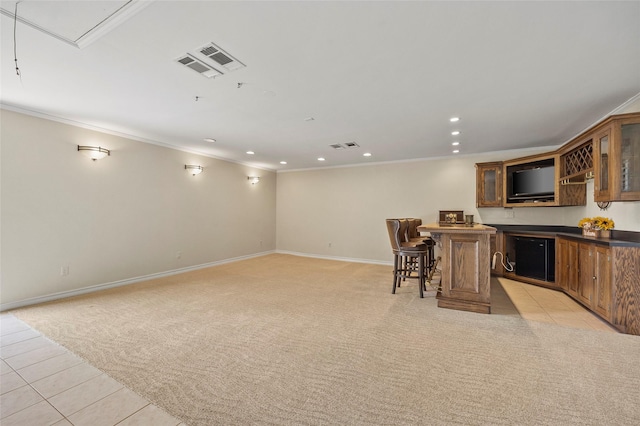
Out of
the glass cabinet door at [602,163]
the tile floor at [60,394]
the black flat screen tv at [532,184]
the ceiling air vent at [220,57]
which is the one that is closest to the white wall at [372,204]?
the black flat screen tv at [532,184]

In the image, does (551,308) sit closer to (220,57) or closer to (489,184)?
(489,184)

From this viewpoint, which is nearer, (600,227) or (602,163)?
(602,163)

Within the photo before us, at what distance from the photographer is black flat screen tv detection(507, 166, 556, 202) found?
460 centimetres

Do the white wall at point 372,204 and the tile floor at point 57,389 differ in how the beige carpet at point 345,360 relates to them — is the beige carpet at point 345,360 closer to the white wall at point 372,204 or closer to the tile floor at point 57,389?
the tile floor at point 57,389

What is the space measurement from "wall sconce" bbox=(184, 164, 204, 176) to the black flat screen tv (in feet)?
20.9

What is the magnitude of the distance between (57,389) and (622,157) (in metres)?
5.64

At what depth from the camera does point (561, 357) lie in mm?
2238

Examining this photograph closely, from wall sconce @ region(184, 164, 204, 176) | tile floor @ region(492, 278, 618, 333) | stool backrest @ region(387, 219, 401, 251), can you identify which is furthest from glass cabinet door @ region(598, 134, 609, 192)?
wall sconce @ region(184, 164, 204, 176)

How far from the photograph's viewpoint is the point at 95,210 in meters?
4.17

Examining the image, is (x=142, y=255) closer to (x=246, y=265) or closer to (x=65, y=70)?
(x=246, y=265)

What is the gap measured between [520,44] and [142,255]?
5.91m

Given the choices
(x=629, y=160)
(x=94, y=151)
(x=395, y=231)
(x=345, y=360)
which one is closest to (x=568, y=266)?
(x=629, y=160)

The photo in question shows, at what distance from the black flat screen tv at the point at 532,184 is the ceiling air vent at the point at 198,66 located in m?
5.44

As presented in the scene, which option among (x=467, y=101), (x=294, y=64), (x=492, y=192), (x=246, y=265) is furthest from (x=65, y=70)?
(x=492, y=192)
